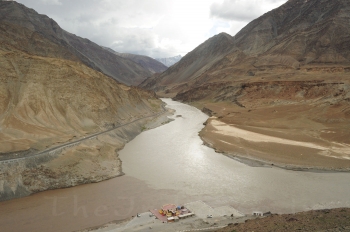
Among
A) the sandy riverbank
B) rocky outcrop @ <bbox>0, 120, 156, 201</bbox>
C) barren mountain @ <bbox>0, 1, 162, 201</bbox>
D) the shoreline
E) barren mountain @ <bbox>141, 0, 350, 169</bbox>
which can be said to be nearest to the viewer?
rocky outcrop @ <bbox>0, 120, 156, 201</bbox>

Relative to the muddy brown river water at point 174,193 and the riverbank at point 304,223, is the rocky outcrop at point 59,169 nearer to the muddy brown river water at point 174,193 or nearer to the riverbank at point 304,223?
the muddy brown river water at point 174,193

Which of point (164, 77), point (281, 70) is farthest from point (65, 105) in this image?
point (164, 77)

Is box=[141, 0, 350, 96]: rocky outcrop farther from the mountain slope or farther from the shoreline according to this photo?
the shoreline

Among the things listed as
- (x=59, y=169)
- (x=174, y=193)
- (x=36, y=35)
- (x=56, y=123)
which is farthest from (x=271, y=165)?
(x=36, y=35)

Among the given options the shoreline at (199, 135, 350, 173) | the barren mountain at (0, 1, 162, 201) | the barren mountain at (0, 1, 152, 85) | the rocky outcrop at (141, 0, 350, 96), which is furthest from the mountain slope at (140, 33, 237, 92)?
the shoreline at (199, 135, 350, 173)

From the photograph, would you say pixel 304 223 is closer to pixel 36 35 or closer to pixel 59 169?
pixel 59 169

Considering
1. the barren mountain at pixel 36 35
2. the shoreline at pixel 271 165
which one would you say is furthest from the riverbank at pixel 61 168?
the barren mountain at pixel 36 35
